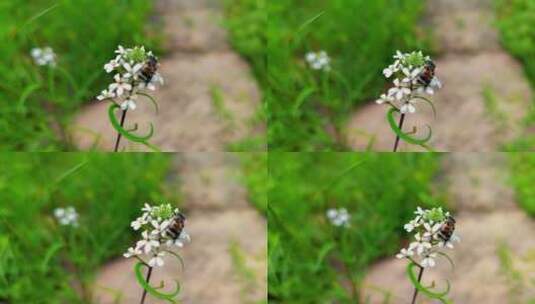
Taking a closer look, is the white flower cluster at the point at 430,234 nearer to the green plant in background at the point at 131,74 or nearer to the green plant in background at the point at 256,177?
the green plant in background at the point at 256,177

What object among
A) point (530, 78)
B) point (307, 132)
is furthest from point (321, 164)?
point (530, 78)

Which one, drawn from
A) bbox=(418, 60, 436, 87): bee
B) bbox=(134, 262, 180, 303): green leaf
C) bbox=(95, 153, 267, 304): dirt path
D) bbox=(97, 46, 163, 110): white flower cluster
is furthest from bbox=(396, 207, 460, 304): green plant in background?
bbox=(97, 46, 163, 110): white flower cluster

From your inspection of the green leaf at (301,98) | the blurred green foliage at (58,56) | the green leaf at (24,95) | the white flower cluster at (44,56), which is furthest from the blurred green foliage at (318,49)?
the green leaf at (24,95)

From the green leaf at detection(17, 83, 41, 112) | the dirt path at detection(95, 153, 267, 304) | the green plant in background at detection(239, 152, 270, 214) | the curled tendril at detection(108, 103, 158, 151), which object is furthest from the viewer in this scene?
the green plant in background at detection(239, 152, 270, 214)

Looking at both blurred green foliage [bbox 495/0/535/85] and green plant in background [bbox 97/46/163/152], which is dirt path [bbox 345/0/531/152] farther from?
green plant in background [bbox 97/46/163/152]

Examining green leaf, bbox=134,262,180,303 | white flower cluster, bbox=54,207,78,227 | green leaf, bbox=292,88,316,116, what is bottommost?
green leaf, bbox=134,262,180,303

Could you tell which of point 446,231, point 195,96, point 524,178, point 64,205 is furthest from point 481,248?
point 64,205

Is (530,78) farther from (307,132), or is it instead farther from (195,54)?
(195,54)
